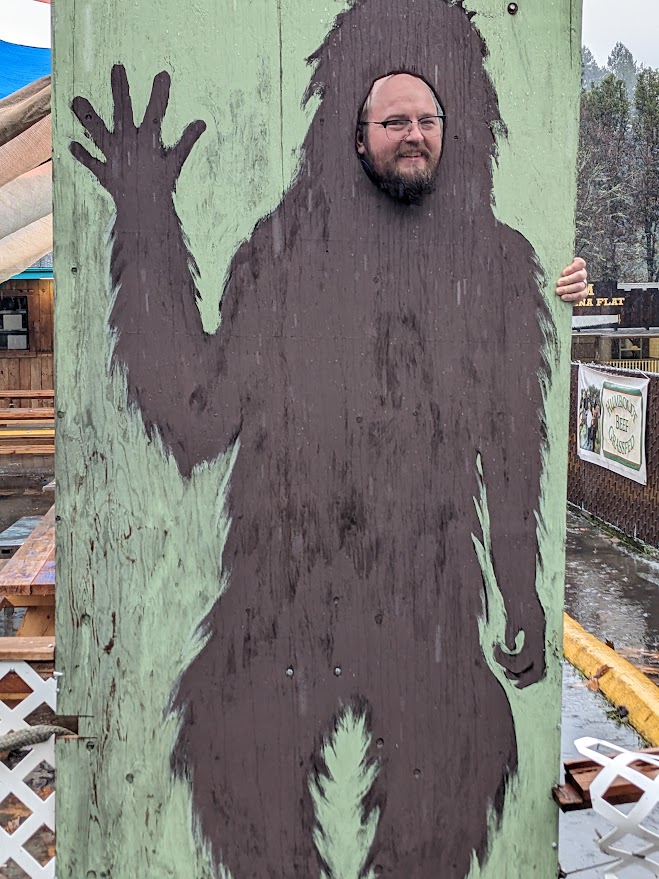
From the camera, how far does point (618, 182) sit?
44312mm

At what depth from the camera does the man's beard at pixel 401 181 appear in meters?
2.19

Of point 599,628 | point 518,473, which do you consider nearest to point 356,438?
point 518,473

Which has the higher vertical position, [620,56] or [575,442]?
[620,56]

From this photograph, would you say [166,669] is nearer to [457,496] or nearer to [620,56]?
[457,496]

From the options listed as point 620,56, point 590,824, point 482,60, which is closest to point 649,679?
point 590,824

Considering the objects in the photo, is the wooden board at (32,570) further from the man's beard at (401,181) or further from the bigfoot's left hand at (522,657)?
the man's beard at (401,181)

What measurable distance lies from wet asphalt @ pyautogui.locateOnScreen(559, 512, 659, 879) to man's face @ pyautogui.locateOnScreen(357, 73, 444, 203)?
71.6 inches

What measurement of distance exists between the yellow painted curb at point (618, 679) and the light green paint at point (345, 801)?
2609 mm

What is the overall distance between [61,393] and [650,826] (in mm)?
2973

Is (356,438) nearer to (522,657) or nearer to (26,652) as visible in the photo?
(522,657)

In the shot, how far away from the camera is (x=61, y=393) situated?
220cm

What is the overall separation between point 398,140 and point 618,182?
46.1 meters

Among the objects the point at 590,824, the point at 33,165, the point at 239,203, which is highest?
the point at 33,165

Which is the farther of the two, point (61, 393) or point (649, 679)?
point (649, 679)
